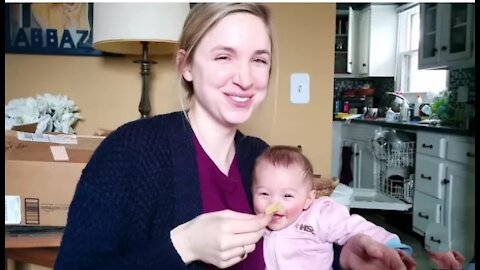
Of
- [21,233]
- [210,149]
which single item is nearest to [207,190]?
[210,149]

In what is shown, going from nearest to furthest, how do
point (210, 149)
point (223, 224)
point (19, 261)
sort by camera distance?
point (223, 224), point (210, 149), point (19, 261)

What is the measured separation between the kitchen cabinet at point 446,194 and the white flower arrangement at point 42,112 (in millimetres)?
536

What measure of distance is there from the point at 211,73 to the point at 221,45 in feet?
0.12

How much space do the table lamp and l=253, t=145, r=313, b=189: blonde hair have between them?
0.24 metres

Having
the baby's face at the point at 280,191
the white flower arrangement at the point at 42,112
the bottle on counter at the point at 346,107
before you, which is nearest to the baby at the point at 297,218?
the baby's face at the point at 280,191

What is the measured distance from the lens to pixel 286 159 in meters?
0.56

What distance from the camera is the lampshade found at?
0.66 metres

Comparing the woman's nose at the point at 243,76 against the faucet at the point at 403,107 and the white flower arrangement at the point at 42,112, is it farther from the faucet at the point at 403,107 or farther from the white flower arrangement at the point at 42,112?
the white flower arrangement at the point at 42,112

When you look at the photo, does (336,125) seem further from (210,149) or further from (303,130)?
(210,149)

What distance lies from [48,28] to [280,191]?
0.48 m

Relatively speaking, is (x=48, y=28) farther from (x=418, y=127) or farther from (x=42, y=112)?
(x=418, y=127)

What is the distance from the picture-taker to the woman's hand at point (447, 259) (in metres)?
0.61

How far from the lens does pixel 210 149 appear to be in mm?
580

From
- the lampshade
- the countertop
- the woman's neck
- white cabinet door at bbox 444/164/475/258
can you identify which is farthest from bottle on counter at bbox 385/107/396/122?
the lampshade
